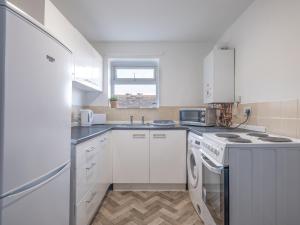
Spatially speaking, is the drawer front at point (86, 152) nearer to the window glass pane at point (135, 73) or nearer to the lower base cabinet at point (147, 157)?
the lower base cabinet at point (147, 157)

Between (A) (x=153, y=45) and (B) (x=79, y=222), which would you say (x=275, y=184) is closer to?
(B) (x=79, y=222)

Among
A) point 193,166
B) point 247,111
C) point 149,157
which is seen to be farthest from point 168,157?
point 247,111

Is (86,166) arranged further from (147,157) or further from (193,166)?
(193,166)

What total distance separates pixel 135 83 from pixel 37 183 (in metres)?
2.75

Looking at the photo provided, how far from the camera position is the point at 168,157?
2578mm

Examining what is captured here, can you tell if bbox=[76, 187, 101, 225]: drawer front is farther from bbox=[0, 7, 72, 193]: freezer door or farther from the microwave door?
the microwave door

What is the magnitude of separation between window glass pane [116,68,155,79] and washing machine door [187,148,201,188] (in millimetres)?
1686

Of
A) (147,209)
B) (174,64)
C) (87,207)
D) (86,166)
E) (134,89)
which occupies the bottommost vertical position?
(147,209)

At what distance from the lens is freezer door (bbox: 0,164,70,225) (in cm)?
68

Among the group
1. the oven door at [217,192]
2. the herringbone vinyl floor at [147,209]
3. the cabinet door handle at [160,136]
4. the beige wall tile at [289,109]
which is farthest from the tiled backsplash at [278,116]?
the herringbone vinyl floor at [147,209]

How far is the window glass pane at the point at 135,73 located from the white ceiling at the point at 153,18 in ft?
1.87

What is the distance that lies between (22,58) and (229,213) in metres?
1.42

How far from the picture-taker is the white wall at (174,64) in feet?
10.6

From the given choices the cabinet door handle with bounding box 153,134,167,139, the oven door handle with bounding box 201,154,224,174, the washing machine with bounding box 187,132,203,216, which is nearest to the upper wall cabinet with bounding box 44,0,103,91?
the cabinet door handle with bounding box 153,134,167,139
